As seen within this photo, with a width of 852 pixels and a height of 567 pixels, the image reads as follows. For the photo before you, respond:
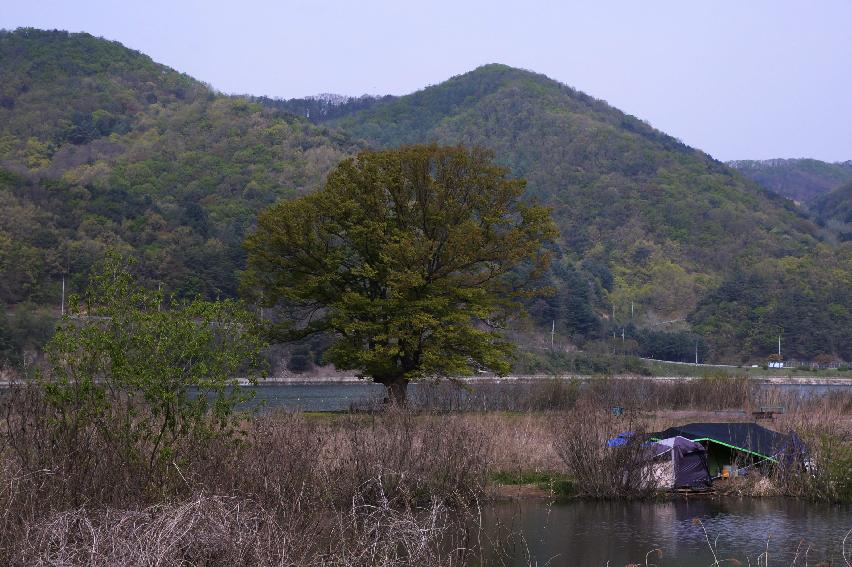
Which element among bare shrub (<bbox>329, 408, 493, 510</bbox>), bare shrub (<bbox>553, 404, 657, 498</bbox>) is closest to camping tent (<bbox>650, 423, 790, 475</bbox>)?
bare shrub (<bbox>553, 404, 657, 498</bbox>)

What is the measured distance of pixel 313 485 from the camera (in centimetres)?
1410

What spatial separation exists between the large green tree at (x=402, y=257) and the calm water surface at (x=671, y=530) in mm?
13834

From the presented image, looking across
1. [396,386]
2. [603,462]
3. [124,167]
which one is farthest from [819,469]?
[124,167]

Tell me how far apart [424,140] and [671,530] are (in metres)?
150

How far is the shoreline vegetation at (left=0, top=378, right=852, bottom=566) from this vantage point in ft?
33.7

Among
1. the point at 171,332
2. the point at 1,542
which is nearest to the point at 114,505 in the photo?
the point at 1,542

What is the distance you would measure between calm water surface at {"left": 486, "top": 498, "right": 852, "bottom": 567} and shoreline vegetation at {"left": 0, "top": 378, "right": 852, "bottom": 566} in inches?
23.6

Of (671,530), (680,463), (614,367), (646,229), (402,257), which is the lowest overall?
(614,367)

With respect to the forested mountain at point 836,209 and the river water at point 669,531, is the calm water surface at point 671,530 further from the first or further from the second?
the forested mountain at point 836,209

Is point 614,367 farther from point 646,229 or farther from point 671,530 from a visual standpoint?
point 671,530

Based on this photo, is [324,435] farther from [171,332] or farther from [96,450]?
[96,450]

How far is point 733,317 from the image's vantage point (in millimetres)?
99750

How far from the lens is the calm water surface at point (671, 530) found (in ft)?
48.8

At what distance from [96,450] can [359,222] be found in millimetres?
22190
